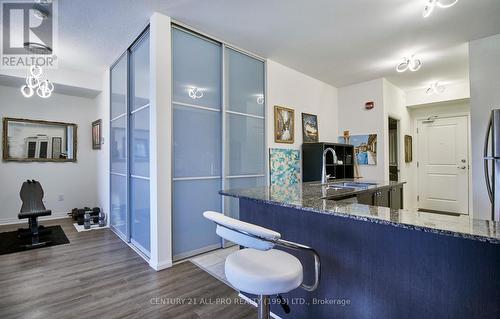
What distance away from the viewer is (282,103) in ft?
13.1

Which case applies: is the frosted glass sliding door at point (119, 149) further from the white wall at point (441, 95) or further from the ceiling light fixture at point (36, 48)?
the white wall at point (441, 95)

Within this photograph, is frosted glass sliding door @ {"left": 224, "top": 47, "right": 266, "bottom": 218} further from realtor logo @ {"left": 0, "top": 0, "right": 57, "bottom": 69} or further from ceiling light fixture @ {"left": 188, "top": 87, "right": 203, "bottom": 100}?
realtor logo @ {"left": 0, "top": 0, "right": 57, "bottom": 69}

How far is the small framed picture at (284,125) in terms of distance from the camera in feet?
12.7

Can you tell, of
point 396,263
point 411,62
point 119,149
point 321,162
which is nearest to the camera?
point 396,263

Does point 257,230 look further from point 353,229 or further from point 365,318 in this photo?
point 365,318

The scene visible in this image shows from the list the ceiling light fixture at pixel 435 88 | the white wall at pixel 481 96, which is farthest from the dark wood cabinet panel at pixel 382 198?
the ceiling light fixture at pixel 435 88

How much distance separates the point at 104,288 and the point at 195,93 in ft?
7.34

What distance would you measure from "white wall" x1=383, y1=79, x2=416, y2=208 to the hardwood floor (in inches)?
155

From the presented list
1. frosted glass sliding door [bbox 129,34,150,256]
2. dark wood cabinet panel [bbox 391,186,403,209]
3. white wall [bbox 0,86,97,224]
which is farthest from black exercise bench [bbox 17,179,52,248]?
dark wood cabinet panel [bbox 391,186,403,209]

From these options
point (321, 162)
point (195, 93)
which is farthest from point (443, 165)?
point (195, 93)

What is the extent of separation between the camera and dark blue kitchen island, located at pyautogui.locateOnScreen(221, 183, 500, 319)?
0.93m

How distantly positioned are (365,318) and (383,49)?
3489 millimetres

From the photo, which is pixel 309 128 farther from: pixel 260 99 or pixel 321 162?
pixel 260 99

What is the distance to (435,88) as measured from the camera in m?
4.70
